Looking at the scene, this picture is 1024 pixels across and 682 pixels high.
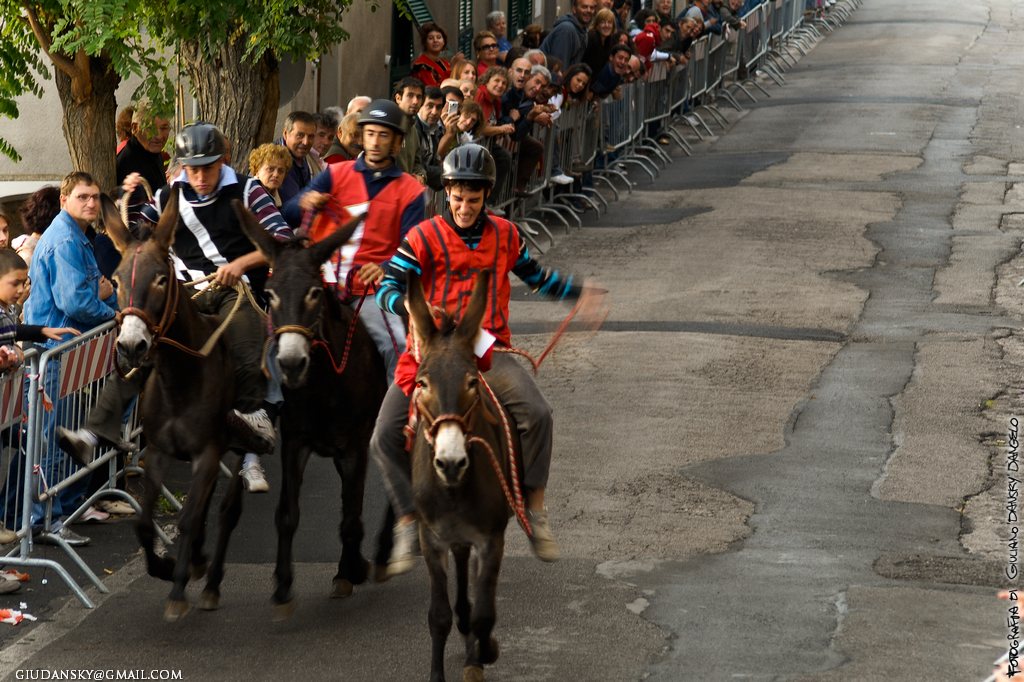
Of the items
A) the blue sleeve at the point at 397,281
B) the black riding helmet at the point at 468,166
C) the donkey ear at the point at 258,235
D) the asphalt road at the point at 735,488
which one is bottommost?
the asphalt road at the point at 735,488

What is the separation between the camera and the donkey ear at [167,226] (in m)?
8.59

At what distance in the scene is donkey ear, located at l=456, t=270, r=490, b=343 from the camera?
7.37 meters

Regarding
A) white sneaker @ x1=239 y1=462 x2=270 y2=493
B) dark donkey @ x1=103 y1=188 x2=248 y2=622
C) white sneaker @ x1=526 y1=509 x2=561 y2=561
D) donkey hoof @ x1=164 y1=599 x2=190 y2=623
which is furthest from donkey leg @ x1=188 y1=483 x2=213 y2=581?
white sneaker @ x1=526 y1=509 x2=561 y2=561

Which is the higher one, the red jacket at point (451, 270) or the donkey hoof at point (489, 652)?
the red jacket at point (451, 270)

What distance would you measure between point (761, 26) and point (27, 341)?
27.8m

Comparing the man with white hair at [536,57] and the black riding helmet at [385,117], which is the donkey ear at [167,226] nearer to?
Answer: the black riding helmet at [385,117]

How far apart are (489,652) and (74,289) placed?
3832 mm

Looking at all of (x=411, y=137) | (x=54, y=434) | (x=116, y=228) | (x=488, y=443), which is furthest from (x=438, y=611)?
(x=411, y=137)

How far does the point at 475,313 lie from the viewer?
7.39 m

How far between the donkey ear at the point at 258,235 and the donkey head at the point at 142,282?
1.18ft

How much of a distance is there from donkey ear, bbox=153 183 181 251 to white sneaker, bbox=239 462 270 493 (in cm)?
281

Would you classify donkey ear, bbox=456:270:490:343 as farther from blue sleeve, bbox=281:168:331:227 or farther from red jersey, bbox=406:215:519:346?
blue sleeve, bbox=281:168:331:227

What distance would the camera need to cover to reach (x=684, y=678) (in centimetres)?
790

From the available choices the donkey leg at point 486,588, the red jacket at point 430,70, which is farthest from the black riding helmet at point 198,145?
the red jacket at point 430,70
